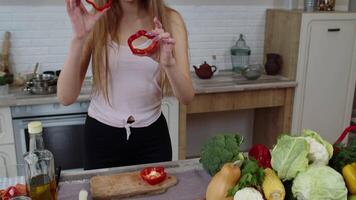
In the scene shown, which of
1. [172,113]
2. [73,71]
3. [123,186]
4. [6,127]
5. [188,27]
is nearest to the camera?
[123,186]

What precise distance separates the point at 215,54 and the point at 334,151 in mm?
2107

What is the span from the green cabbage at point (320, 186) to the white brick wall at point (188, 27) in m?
2.19

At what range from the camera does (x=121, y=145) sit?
1433mm

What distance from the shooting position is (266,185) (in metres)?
0.90

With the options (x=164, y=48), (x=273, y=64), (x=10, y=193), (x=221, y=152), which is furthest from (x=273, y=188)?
(x=273, y=64)

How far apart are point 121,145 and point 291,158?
708mm

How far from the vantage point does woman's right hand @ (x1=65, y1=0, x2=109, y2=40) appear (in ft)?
3.67

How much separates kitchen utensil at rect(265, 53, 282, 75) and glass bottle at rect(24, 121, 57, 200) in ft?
7.19

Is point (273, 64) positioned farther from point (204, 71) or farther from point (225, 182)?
point (225, 182)

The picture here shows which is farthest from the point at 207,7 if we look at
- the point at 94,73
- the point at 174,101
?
the point at 94,73

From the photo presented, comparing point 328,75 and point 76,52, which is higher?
point 76,52

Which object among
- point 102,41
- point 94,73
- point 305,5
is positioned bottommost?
point 94,73

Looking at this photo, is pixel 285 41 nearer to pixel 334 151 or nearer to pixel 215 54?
pixel 215 54

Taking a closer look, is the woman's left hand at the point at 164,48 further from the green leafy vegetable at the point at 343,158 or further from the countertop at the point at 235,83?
the countertop at the point at 235,83
